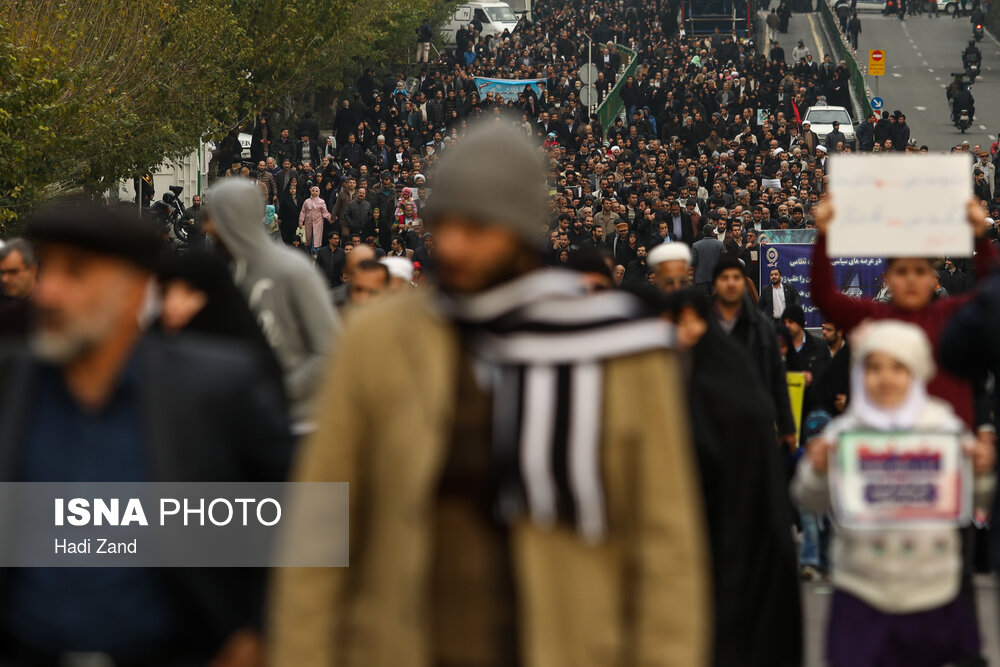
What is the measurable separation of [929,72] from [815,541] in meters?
56.0

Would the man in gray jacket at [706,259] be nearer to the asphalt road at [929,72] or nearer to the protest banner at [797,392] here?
the protest banner at [797,392]

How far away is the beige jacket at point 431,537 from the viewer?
3211 millimetres

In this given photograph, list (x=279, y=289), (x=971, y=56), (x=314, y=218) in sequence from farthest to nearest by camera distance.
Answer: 1. (x=971, y=56)
2. (x=314, y=218)
3. (x=279, y=289)

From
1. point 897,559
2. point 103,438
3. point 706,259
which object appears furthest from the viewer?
point 706,259

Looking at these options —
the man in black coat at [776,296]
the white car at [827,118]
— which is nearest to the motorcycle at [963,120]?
the white car at [827,118]

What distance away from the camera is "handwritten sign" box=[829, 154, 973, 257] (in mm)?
6785

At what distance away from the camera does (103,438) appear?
3535mm

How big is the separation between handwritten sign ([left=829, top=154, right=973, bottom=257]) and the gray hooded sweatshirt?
1777 mm

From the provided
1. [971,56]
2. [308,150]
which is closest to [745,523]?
[308,150]

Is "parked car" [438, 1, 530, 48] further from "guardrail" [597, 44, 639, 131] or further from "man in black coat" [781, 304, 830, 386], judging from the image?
"man in black coat" [781, 304, 830, 386]

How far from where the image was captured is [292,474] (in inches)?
150

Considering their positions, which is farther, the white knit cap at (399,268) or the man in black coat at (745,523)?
the white knit cap at (399,268)

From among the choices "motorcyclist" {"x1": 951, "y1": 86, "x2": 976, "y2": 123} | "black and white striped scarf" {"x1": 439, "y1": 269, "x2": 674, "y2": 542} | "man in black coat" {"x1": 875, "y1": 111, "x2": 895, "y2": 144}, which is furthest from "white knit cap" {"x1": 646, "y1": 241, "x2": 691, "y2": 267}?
"motorcyclist" {"x1": 951, "y1": 86, "x2": 976, "y2": 123}

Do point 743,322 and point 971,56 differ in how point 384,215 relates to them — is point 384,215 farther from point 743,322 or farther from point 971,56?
point 971,56
